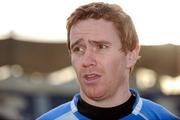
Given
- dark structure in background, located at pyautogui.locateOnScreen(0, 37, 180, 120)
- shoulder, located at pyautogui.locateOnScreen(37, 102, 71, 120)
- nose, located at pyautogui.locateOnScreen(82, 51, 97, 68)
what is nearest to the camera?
nose, located at pyautogui.locateOnScreen(82, 51, 97, 68)

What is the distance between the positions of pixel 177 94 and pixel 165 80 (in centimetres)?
39

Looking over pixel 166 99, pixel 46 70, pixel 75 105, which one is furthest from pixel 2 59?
pixel 75 105

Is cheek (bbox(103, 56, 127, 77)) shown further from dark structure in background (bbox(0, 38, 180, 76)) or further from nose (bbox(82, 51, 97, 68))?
dark structure in background (bbox(0, 38, 180, 76))

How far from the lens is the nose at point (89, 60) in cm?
370

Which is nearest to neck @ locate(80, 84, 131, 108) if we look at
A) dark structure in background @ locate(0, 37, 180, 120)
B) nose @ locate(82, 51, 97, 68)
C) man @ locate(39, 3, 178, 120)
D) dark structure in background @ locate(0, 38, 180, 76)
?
man @ locate(39, 3, 178, 120)

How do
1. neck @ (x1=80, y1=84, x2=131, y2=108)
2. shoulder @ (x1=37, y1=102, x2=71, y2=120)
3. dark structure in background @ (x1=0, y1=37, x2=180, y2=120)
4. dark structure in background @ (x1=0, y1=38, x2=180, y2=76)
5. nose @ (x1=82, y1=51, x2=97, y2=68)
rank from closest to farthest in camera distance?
nose @ (x1=82, y1=51, x2=97, y2=68), neck @ (x1=80, y1=84, x2=131, y2=108), shoulder @ (x1=37, y1=102, x2=71, y2=120), dark structure in background @ (x1=0, y1=37, x2=180, y2=120), dark structure in background @ (x1=0, y1=38, x2=180, y2=76)

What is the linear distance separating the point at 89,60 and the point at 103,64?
94 millimetres

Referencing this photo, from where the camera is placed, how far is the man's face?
3.72 m

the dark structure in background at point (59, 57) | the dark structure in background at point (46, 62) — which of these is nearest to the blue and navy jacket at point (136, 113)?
the dark structure in background at point (46, 62)

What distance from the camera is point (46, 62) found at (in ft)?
39.8

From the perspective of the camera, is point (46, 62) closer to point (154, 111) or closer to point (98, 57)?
point (154, 111)

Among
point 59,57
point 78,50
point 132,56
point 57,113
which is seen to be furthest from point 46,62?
point 78,50

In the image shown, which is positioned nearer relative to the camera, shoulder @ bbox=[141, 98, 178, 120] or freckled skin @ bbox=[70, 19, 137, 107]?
freckled skin @ bbox=[70, 19, 137, 107]

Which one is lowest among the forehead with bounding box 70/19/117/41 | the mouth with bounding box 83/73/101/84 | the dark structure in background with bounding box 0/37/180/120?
the dark structure in background with bounding box 0/37/180/120
